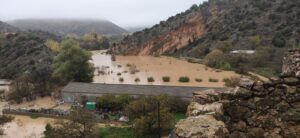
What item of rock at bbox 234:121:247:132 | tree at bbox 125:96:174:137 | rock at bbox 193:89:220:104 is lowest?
tree at bbox 125:96:174:137

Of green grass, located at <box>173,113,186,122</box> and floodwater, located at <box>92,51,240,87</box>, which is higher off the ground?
floodwater, located at <box>92,51,240,87</box>

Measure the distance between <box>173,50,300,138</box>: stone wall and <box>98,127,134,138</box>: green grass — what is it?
21.9 metres


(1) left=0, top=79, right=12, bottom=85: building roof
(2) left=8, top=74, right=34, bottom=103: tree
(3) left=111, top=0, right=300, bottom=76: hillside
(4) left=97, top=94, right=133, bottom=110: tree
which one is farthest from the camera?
(3) left=111, top=0, right=300, bottom=76: hillside

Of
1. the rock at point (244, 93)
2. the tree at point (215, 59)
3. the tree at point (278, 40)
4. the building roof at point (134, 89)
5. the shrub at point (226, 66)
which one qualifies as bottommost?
the building roof at point (134, 89)

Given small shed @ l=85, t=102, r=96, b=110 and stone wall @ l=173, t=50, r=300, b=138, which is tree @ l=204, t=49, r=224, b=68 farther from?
stone wall @ l=173, t=50, r=300, b=138

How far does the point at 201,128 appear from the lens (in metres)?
6.29

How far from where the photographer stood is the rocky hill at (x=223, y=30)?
75875mm

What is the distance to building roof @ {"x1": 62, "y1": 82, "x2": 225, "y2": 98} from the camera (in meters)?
37.7

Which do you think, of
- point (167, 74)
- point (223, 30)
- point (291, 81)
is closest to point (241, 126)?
point (291, 81)

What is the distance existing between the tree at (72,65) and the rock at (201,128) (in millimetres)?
44938

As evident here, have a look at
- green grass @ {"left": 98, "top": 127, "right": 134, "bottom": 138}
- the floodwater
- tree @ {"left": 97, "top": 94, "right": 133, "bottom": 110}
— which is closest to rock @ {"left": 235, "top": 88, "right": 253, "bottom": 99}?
green grass @ {"left": 98, "top": 127, "right": 134, "bottom": 138}

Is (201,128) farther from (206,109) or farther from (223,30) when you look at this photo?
(223,30)

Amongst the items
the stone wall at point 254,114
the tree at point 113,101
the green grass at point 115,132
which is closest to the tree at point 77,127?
the green grass at point 115,132

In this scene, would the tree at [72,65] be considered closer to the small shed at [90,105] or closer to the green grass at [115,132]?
the small shed at [90,105]
